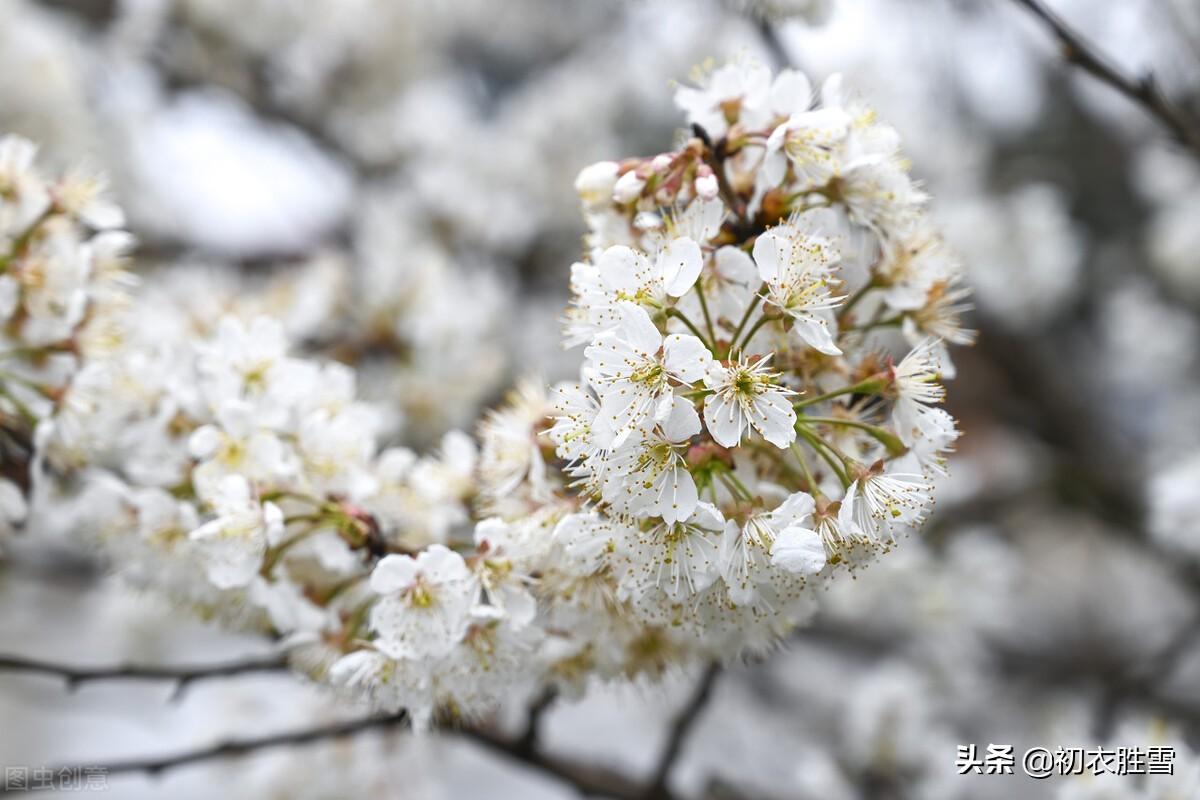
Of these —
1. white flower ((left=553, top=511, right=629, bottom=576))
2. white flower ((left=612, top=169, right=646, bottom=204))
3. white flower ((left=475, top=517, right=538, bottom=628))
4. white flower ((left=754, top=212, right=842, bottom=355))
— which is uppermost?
white flower ((left=612, top=169, right=646, bottom=204))

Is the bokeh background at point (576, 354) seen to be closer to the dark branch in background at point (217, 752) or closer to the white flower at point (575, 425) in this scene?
the dark branch in background at point (217, 752)

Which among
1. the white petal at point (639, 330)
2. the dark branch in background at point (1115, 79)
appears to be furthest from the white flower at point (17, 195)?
the dark branch in background at point (1115, 79)

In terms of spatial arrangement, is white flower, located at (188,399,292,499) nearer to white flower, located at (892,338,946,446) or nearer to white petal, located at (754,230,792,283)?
white petal, located at (754,230,792,283)

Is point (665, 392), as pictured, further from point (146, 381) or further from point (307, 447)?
point (146, 381)

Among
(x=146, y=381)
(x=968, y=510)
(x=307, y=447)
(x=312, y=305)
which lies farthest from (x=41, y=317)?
(x=968, y=510)

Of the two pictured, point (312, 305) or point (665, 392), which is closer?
point (665, 392)

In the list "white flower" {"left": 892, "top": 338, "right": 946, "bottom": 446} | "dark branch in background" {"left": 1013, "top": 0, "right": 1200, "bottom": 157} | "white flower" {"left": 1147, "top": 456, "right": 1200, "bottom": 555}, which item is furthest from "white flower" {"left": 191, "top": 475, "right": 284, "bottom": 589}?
"white flower" {"left": 1147, "top": 456, "right": 1200, "bottom": 555}

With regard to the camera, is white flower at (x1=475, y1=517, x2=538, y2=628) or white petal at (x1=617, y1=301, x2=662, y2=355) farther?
white flower at (x1=475, y1=517, x2=538, y2=628)
